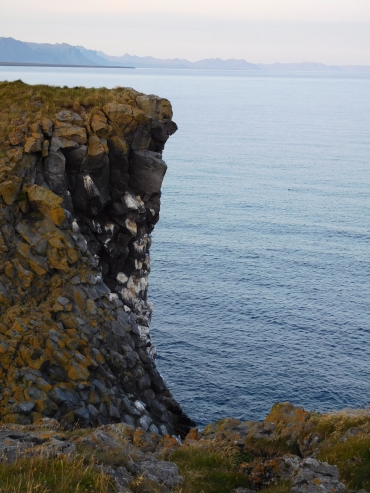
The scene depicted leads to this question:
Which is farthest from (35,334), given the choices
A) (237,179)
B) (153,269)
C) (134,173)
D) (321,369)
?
(237,179)

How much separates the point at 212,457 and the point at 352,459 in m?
5.91

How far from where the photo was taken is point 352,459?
78.9 ft

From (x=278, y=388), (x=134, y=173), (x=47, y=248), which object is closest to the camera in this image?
(x=47, y=248)

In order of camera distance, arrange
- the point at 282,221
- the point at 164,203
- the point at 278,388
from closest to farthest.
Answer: the point at 278,388, the point at 282,221, the point at 164,203

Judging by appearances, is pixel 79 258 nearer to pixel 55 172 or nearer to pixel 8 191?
pixel 8 191

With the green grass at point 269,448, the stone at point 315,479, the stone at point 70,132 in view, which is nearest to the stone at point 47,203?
the stone at point 70,132

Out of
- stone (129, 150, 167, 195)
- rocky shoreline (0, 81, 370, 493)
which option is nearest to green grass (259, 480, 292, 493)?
rocky shoreline (0, 81, 370, 493)

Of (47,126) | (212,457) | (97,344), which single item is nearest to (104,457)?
(212,457)

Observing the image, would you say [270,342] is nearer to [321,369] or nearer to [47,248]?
[321,369]

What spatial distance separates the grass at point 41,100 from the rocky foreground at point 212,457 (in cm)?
2350

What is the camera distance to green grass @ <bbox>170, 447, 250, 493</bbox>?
22.2 m

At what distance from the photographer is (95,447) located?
21.6 m

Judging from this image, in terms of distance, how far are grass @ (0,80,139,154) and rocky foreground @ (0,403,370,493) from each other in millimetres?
23503

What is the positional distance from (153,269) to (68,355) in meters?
52.9
